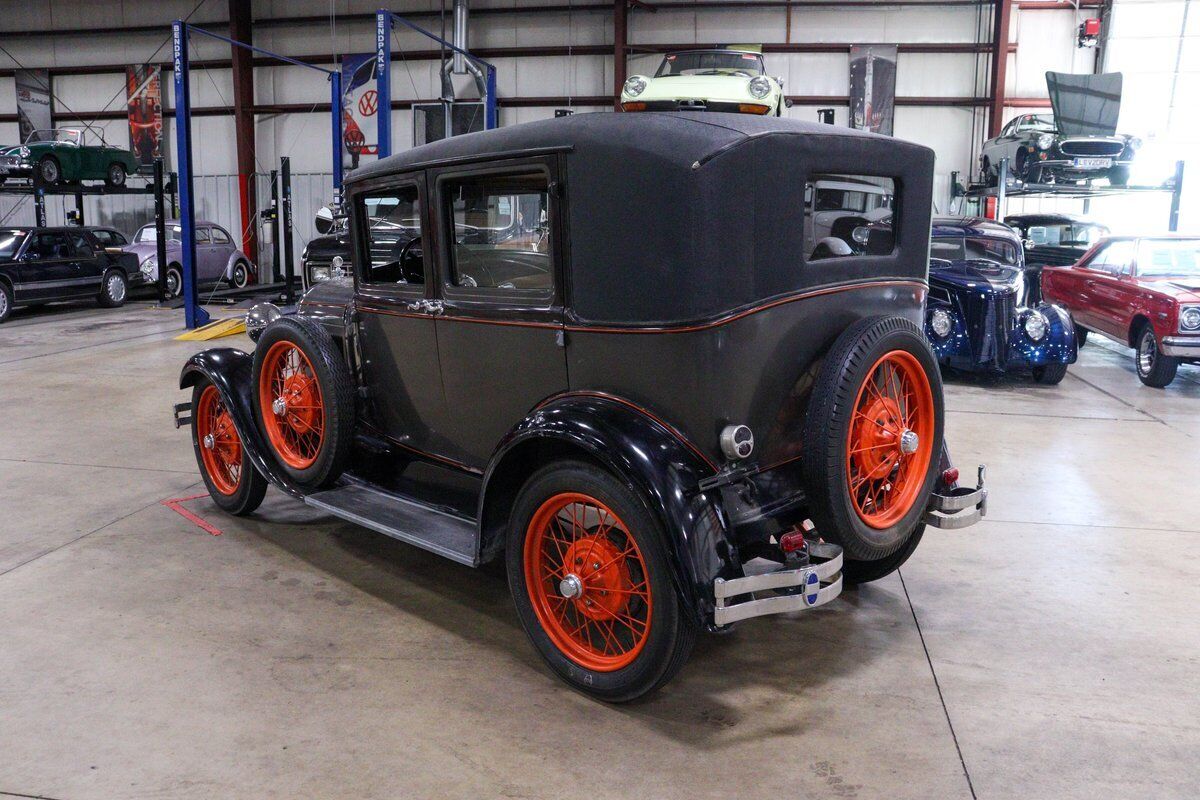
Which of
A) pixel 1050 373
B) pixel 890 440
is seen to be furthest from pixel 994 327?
pixel 890 440

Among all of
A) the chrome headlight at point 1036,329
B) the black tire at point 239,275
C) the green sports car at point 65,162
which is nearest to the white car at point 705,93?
the chrome headlight at point 1036,329

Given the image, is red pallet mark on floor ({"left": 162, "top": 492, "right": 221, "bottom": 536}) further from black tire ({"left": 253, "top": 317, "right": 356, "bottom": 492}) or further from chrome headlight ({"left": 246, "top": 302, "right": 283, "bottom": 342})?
chrome headlight ({"left": 246, "top": 302, "right": 283, "bottom": 342})

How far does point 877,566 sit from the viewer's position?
12.1ft

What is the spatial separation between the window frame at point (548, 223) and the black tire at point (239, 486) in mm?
1606

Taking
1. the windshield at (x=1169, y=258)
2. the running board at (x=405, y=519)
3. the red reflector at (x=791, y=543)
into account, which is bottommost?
the running board at (x=405, y=519)

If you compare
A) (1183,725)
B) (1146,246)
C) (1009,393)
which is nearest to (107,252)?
(1009,393)

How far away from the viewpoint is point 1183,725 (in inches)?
109

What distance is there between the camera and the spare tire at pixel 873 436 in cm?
276

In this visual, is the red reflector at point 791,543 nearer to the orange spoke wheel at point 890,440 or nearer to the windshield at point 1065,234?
the orange spoke wheel at point 890,440

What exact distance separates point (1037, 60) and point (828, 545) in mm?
16998

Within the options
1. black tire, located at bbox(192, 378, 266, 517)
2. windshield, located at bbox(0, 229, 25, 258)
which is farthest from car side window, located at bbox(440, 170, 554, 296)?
windshield, located at bbox(0, 229, 25, 258)

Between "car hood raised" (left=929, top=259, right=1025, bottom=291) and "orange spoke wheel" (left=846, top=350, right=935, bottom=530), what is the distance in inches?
225

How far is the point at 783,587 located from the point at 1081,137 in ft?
41.0

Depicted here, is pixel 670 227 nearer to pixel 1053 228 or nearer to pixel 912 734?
pixel 912 734
